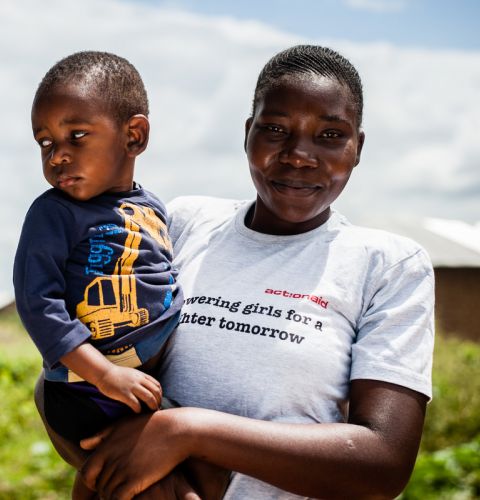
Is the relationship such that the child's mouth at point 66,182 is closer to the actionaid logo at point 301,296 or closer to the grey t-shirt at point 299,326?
the grey t-shirt at point 299,326

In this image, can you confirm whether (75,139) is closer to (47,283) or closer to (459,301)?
(47,283)

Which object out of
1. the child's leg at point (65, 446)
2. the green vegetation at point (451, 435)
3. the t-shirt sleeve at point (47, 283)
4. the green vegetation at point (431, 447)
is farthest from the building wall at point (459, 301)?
the t-shirt sleeve at point (47, 283)

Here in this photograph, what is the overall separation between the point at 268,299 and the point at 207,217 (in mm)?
478

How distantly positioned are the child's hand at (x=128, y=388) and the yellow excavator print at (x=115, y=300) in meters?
0.12

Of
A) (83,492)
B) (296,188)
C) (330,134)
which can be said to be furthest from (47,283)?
(330,134)

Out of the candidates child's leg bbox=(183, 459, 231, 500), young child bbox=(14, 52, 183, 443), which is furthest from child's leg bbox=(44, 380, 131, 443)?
child's leg bbox=(183, 459, 231, 500)

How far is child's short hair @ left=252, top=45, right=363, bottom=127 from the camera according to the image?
217cm

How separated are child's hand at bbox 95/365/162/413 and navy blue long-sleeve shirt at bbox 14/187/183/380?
100mm

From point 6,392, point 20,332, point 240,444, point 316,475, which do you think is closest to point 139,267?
point 240,444

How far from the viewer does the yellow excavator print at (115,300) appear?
1.96m

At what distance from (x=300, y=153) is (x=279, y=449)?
80 cm

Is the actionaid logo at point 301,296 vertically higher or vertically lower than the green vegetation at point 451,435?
higher

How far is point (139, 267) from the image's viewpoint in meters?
2.03

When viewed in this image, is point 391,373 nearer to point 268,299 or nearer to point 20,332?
point 268,299
